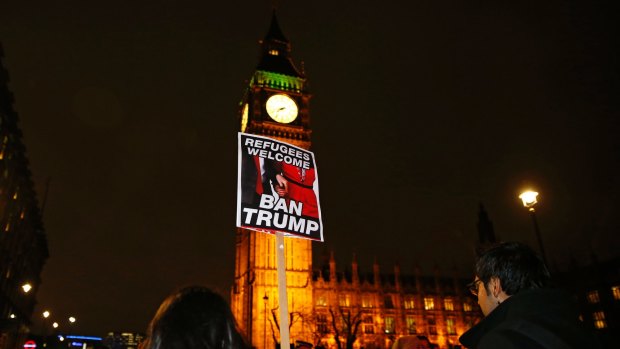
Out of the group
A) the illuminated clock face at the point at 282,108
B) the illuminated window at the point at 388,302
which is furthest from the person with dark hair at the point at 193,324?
the illuminated window at the point at 388,302

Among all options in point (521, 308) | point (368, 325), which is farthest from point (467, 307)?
point (521, 308)

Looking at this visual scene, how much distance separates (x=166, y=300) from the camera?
2.39 m

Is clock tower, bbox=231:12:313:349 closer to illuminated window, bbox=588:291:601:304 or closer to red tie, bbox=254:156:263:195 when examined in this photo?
illuminated window, bbox=588:291:601:304

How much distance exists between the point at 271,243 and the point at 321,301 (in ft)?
35.2

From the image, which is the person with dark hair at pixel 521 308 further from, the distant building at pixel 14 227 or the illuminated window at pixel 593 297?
the illuminated window at pixel 593 297

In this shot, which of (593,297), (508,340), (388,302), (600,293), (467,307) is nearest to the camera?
(508,340)

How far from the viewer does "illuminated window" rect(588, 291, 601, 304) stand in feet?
177

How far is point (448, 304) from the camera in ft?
233

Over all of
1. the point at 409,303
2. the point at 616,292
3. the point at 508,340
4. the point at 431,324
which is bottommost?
the point at 508,340

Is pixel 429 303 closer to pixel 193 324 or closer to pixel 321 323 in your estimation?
pixel 321 323

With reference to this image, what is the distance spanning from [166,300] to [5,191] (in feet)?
128

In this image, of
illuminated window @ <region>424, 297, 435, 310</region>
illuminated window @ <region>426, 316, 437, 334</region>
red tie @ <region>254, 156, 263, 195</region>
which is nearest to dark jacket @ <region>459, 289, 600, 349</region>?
red tie @ <region>254, 156, 263, 195</region>

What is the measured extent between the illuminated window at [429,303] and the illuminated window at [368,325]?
36.0ft

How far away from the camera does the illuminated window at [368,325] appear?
203ft
